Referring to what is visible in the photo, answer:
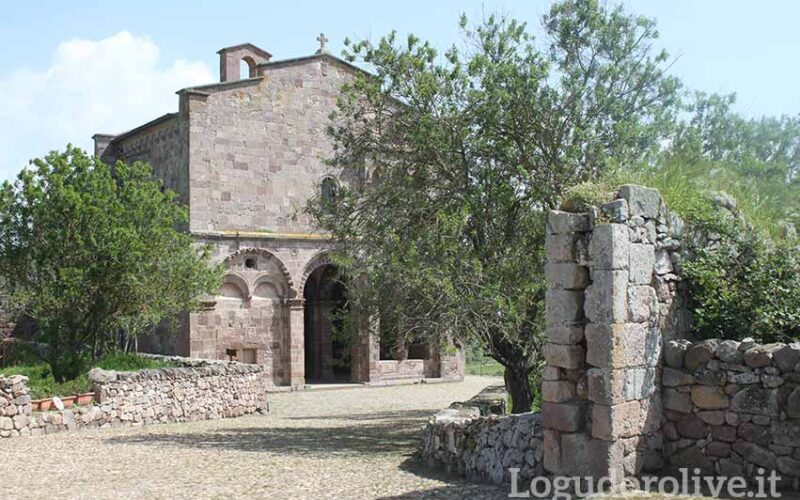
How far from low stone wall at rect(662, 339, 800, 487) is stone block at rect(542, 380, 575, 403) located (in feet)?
3.90

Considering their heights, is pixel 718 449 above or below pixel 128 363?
below

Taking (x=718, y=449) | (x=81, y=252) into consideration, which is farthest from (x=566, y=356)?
(x=81, y=252)

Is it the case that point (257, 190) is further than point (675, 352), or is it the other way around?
point (257, 190)

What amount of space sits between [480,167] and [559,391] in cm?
635

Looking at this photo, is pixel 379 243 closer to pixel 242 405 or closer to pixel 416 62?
pixel 416 62

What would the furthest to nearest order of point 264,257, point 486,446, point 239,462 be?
1. point 264,257
2. point 239,462
3. point 486,446

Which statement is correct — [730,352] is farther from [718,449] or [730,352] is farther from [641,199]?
[641,199]

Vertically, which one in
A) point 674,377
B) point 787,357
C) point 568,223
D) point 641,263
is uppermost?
point 568,223

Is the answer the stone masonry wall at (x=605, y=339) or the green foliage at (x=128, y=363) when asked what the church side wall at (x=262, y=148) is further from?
the stone masonry wall at (x=605, y=339)

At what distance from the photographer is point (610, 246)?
26.3 feet

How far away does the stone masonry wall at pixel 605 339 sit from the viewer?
26.3 feet

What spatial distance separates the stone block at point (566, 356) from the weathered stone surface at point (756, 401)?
1589 millimetres

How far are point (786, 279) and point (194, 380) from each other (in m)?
13.2

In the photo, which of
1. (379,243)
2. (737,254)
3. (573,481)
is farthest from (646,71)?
(573,481)
